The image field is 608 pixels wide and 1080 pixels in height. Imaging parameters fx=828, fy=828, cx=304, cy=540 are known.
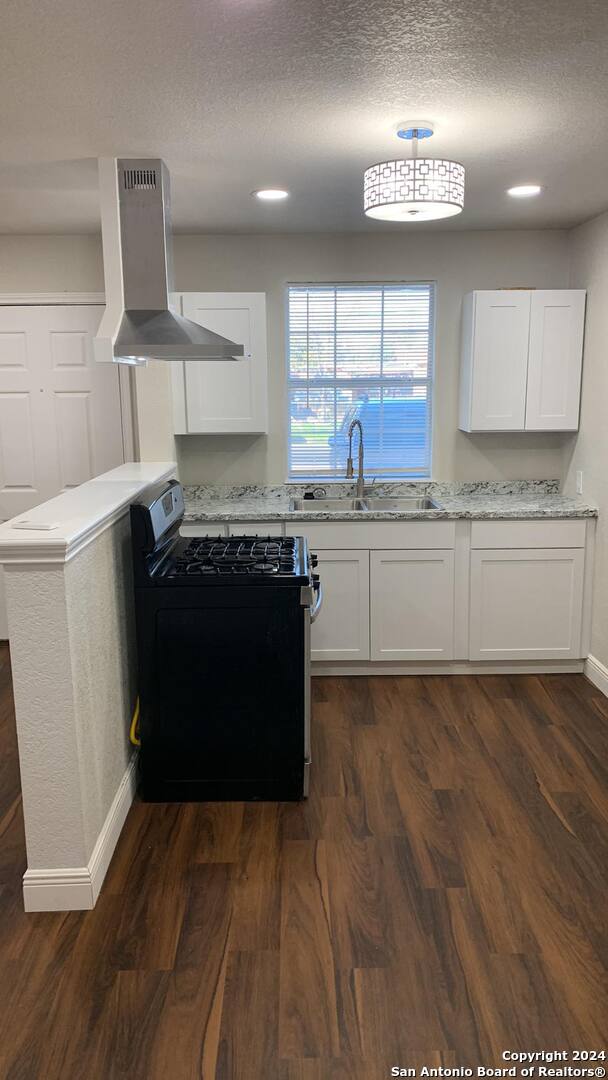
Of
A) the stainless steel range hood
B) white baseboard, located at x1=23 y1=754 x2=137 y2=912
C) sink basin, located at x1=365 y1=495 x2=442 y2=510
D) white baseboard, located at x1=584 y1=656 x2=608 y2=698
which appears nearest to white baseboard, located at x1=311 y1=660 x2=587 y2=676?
white baseboard, located at x1=584 y1=656 x2=608 y2=698

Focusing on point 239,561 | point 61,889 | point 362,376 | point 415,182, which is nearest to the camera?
point 61,889

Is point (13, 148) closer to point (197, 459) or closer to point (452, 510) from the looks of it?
point (197, 459)

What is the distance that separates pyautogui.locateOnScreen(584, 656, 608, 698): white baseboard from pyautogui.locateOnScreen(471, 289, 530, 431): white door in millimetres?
1311

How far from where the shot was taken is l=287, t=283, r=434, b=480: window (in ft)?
15.6

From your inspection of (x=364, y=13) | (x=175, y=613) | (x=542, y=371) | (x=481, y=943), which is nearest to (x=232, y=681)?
(x=175, y=613)

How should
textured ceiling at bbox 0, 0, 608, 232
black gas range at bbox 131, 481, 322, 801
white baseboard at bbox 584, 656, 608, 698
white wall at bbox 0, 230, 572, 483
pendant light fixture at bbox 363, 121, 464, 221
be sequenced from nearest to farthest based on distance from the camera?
textured ceiling at bbox 0, 0, 608, 232
pendant light fixture at bbox 363, 121, 464, 221
black gas range at bbox 131, 481, 322, 801
white baseboard at bbox 584, 656, 608, 698
white wall at bbox 0, 230, 572, 483

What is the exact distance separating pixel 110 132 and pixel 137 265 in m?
0.61

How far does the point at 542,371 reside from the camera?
14.6ft

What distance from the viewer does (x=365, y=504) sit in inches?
185

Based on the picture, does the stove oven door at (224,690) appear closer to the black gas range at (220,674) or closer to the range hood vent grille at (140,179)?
the black gas range at (220,674)

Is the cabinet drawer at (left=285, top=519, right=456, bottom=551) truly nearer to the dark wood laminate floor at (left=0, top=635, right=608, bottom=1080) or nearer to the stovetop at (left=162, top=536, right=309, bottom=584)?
the stovetop at (left=162, top=536, right=309, bottom=584)

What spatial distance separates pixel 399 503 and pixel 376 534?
0.58 meters

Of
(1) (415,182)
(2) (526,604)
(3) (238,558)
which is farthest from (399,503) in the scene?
(1) (415,182)

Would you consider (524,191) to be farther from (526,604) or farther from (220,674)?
(220,674)
